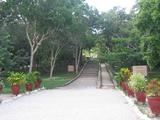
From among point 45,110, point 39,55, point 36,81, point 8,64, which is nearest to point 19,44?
point 39,55

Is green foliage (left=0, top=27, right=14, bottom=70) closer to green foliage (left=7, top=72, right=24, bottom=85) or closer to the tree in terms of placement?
green foliage (left=7, top=72, right=24, bottom=85)

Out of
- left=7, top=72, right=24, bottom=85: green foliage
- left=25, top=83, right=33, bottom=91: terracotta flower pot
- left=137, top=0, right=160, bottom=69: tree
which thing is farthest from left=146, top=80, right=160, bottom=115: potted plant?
left=25, top=83, right=33, bottom=91: terracotta flower pot

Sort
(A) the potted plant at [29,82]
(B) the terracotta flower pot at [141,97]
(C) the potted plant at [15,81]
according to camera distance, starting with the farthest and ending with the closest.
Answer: (A) the potted plant at [29,82] < (C) the potted plant at [15,81] < (B) the terracotta flower pot at [141,97]

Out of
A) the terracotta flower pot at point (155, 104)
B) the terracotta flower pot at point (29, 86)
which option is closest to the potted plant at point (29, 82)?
the terracotta flower pot at point (29, 86)

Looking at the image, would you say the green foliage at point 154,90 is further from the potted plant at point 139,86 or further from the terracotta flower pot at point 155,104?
the potted plant at point 139,86

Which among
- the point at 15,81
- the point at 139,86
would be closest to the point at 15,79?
the point at 15,81

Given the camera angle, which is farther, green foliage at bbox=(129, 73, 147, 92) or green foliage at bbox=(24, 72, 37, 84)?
green foliage at bbox=(24, 72, 37, 84)

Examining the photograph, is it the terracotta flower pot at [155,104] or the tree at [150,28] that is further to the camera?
the tree at [150,28]

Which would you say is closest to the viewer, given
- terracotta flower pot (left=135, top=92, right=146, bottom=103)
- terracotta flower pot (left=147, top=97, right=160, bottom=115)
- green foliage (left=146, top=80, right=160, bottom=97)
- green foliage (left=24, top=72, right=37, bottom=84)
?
terracotta flower pot (left=147, top=97, right=160, bottom=115)

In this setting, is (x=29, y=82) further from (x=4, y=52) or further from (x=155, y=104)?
(x=155, y=104)

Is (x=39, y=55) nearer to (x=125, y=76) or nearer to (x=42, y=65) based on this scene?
(x=42, y=65)

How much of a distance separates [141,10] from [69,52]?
1306 inches

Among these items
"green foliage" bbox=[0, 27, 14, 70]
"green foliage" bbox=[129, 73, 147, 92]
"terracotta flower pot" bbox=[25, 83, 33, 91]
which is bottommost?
"terracotta flower pot" bbox=[25, 83, 33, 91]

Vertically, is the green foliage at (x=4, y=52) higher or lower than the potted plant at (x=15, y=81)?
higher
